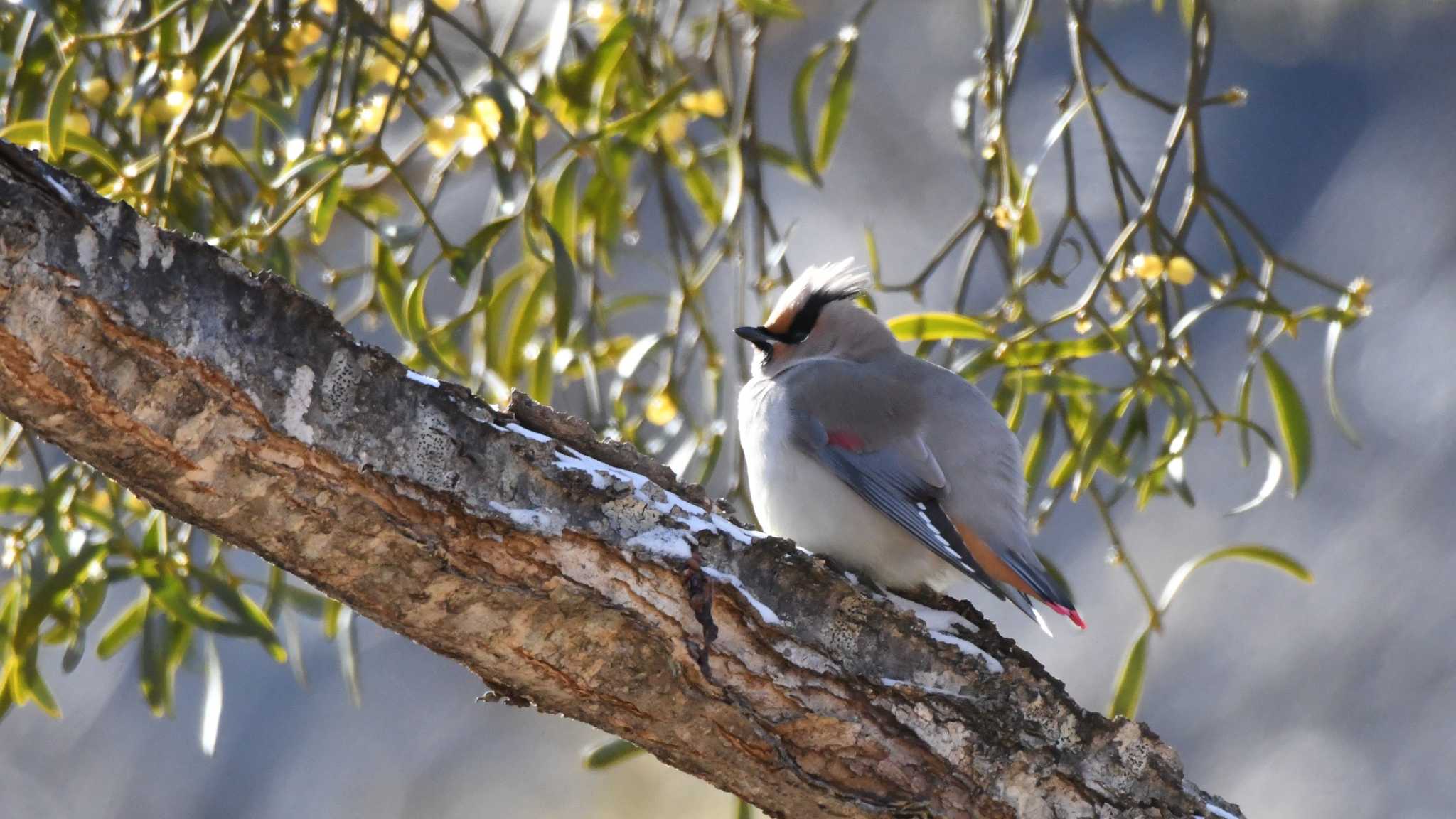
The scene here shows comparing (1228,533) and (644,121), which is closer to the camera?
(644,121)

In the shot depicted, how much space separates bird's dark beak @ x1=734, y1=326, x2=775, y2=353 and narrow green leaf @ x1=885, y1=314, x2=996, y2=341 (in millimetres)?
412

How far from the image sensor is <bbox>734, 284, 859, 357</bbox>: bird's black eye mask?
8.45ft

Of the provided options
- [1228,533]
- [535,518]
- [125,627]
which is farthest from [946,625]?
[1228,533]

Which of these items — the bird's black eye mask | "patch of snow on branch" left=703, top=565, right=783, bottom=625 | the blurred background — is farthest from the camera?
the blurred background

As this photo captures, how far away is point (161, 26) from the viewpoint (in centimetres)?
222

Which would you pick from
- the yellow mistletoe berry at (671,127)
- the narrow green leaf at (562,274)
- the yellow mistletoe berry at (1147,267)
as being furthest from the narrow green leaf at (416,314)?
the yellow mistletoe berry at (1147,267)

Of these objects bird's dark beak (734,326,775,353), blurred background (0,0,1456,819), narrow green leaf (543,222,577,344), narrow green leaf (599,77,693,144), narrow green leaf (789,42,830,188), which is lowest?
narrow green leaf (543,222,577,344)

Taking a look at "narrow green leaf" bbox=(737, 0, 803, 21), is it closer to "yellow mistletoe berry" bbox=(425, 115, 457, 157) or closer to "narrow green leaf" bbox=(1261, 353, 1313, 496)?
"yellow mistletoe berry" bbox=(425, 115, 457, 157)

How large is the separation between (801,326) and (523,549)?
1.29 meters

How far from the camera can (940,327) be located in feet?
7.01

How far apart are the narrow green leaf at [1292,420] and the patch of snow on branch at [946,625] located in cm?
70

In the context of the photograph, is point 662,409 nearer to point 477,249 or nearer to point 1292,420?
point 477,249

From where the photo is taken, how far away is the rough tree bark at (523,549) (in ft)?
3.91

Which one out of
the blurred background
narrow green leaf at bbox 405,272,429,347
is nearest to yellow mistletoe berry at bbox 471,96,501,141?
narrow green leaf at bbox 405,272,429,347
